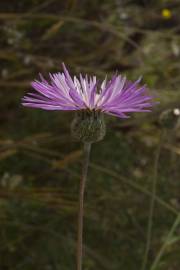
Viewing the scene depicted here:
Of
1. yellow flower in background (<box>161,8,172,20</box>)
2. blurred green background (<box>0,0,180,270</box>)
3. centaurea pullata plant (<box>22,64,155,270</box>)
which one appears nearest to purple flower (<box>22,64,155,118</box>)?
centaurea pullata plant (<box>22,64,155,270</box>)

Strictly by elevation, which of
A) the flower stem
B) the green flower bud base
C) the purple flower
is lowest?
the flower stem

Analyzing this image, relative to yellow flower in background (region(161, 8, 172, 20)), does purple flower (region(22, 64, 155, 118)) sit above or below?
below

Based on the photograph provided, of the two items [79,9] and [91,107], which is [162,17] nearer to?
[79,9]

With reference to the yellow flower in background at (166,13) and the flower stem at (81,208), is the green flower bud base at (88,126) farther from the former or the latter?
the yellow flower in background at (166,13)

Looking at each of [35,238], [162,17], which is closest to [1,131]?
[35,238]

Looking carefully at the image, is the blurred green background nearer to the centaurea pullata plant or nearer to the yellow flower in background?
the yellow flower in background

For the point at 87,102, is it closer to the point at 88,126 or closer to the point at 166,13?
the point at 88,126
